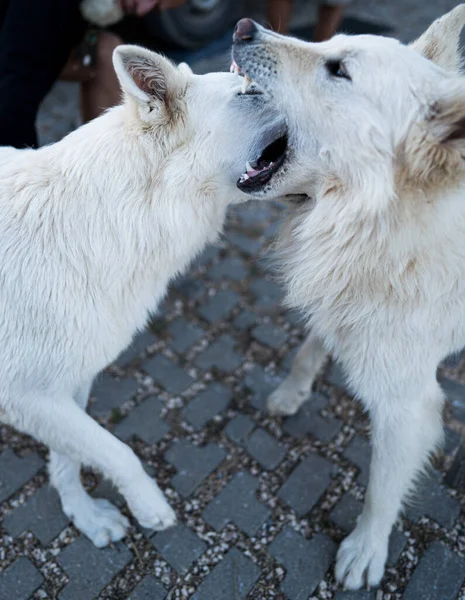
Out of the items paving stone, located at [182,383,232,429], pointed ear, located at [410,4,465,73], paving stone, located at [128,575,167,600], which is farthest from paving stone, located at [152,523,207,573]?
pointed ear, located at [410,4,465,73]

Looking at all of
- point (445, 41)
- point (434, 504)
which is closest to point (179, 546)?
point (434, 504)

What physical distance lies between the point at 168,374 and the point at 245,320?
682 millimetres

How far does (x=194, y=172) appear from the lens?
2.01 meters

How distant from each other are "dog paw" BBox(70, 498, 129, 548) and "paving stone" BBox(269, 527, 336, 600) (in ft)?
2.46

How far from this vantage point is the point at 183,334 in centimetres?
356

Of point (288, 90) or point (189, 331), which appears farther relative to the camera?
point (189, 331)

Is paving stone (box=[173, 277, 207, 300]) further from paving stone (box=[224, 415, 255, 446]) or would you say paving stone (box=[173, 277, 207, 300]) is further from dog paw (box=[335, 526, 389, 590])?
dog paw (box=[335, 526, 389, 590])

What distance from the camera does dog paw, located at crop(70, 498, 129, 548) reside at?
2531mm

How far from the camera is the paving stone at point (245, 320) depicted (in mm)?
3611

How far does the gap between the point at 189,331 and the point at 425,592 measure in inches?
78.9

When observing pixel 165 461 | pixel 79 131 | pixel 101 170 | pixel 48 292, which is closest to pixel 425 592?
pixel 165 461

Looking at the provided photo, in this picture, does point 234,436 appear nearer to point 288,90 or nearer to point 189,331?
point 189,331

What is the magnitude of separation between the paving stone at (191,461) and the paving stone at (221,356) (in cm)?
56

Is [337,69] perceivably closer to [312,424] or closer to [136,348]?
[312,424]
